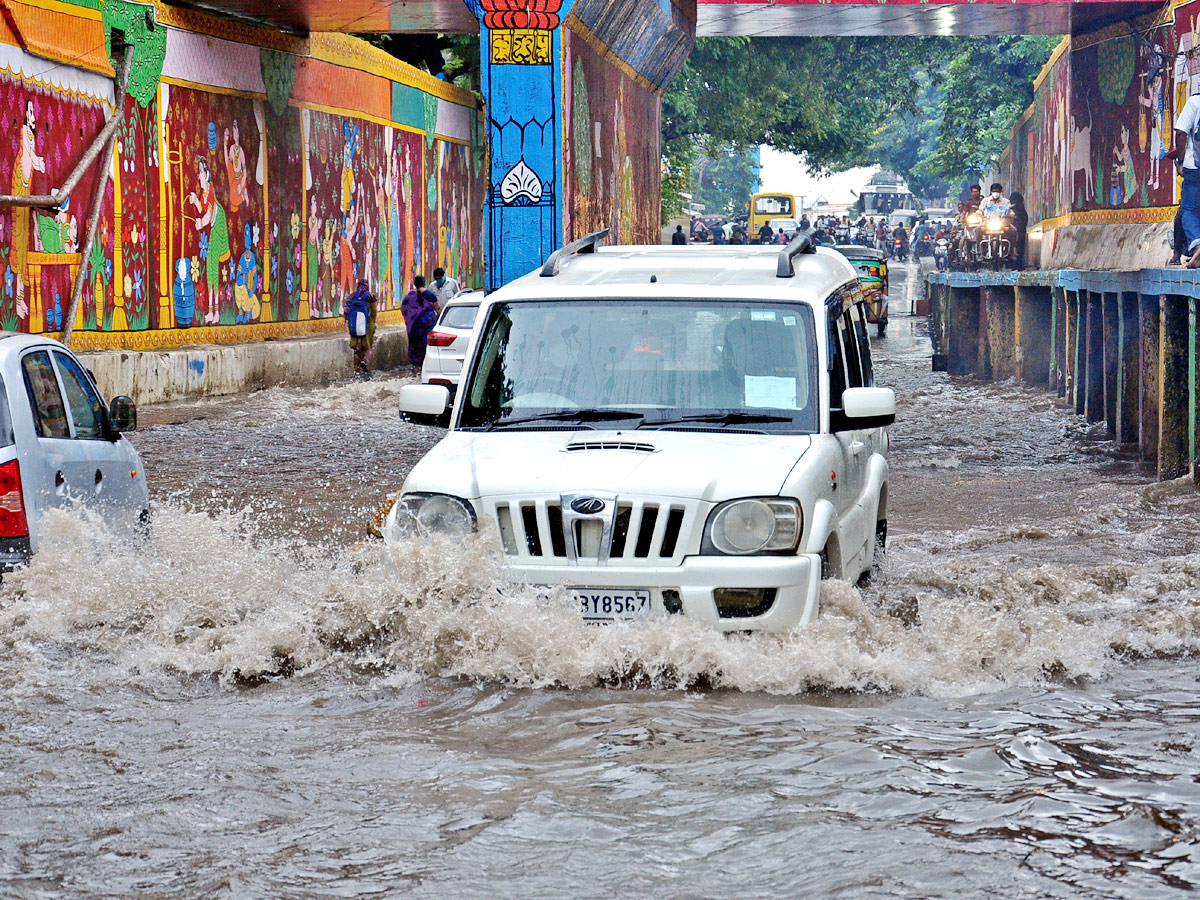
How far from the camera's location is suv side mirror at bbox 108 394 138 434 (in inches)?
338

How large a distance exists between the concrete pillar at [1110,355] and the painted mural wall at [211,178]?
36.1 feet

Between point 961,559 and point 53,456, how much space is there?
522 centimetres

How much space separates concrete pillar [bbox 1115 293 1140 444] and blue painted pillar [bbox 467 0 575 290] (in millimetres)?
6971

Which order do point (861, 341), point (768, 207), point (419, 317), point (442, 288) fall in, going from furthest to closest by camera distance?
1. point (768, 207)
2. point (442, 288)
3. point (419, 317)
4. point (861, 341)

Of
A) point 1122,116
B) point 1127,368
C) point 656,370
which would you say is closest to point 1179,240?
point 1127,368

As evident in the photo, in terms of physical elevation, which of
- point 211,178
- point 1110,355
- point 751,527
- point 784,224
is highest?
point 784,224

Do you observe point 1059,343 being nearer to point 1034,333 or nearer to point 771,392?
point 1034,333

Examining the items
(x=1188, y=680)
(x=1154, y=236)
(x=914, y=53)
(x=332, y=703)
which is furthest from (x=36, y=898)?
(x=914, y=53)

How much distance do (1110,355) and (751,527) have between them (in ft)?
38.7

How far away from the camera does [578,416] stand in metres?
7.28

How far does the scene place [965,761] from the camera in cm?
564

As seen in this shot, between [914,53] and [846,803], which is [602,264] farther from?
[914,53]

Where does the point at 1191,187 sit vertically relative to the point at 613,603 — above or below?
above

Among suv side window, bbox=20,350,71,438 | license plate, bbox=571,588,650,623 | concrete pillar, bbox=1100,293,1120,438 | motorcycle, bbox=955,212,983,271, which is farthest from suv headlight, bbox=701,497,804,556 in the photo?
motorcycle, bbox=955,212,983,271
